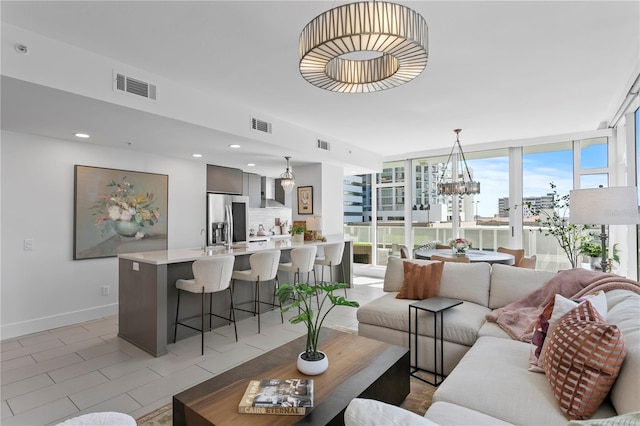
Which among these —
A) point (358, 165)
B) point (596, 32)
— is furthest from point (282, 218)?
point (596, 32)

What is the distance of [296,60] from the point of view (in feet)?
9.96

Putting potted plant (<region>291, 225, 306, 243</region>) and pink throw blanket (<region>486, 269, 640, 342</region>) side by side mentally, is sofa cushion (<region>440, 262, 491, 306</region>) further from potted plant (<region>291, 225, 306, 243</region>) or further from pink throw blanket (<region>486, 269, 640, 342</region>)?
potted plant (<region>291, 225, 306, 243</region>)

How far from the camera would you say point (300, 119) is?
187 inches

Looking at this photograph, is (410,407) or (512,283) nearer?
(410,407)

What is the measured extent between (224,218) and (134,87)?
3.68 m

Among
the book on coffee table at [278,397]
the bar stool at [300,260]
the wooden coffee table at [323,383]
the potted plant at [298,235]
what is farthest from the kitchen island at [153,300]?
the book on coffee table at [278,397]

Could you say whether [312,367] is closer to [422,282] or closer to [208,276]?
[422,282]

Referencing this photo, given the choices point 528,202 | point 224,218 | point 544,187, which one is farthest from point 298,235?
point 544,187

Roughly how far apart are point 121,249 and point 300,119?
316 centimetres

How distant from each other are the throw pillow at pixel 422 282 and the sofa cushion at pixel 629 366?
5.04ft

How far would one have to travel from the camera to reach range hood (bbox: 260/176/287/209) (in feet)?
25.2

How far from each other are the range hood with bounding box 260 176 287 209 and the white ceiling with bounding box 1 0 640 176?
2963 mm

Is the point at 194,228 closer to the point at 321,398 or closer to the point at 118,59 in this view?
the point at 118,59

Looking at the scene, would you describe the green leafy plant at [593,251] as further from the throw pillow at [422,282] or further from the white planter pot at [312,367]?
the white planter pot at [312,367]
